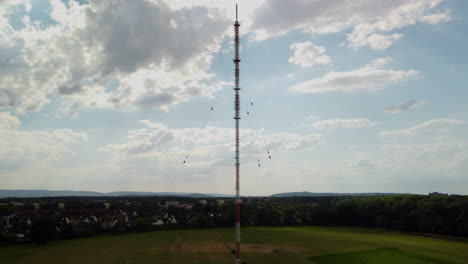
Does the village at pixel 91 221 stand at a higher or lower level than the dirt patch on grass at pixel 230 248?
higher

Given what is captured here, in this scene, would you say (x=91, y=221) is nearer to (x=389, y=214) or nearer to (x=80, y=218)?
(x=80, y=218)

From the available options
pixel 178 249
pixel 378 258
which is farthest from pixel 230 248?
pixel 378 258

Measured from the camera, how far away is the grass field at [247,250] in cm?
5509

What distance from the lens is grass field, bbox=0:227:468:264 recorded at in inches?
2169

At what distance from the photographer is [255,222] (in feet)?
368

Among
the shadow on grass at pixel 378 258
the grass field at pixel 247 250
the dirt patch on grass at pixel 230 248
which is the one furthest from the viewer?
the dirt patch on grass at pixel 230 248

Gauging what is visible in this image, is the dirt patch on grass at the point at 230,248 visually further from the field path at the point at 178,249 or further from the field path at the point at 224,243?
the field path at the point at 178,249

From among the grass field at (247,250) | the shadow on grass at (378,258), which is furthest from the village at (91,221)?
the shadow on grass at (378,258)

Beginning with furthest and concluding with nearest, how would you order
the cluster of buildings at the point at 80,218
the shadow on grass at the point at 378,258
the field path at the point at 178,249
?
the cluster of buildings at the point at 80,218 → the field path at the point at 178,249 → the shadow on grass at the point at 378,258

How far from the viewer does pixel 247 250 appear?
Answer: 209 ft

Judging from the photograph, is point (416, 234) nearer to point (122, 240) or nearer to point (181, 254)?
point (181, 254)

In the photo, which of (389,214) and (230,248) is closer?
(230,248)

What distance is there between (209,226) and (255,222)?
1502 centimetres

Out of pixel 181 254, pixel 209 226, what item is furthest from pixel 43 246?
pixel 209 226
